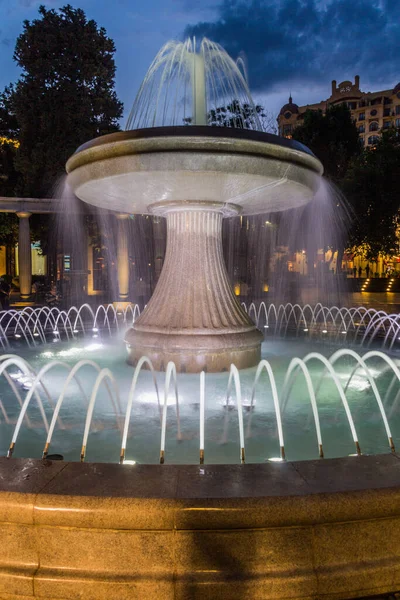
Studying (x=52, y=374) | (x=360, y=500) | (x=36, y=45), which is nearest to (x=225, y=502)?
(x=360, y=500)

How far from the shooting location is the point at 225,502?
2.51m

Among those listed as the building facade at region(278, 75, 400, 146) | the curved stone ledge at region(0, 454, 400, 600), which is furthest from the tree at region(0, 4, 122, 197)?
the building facade at region(278, 75, 400, 146)

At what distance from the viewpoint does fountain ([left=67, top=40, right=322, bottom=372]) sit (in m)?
5.80

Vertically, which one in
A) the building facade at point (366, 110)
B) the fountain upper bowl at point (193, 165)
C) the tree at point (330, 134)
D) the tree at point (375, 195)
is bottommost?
the fountain upper bowl at point (193, 165)

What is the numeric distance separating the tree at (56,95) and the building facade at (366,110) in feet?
198

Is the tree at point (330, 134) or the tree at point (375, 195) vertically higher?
the tree at point (330, 134)

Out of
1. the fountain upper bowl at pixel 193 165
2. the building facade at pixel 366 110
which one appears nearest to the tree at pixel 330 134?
the fountain upper bowl at pixel 193 165

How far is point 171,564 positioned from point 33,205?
21117 mm

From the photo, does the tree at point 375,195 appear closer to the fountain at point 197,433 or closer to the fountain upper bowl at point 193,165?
the fountain at point 197,433

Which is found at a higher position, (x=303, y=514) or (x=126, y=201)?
(x=126, y=201)

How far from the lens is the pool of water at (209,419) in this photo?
4.41 metres

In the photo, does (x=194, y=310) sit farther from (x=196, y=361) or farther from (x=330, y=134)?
(x=330, y=134)

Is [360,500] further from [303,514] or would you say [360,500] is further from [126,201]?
[126,201]

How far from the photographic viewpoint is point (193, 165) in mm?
5898
